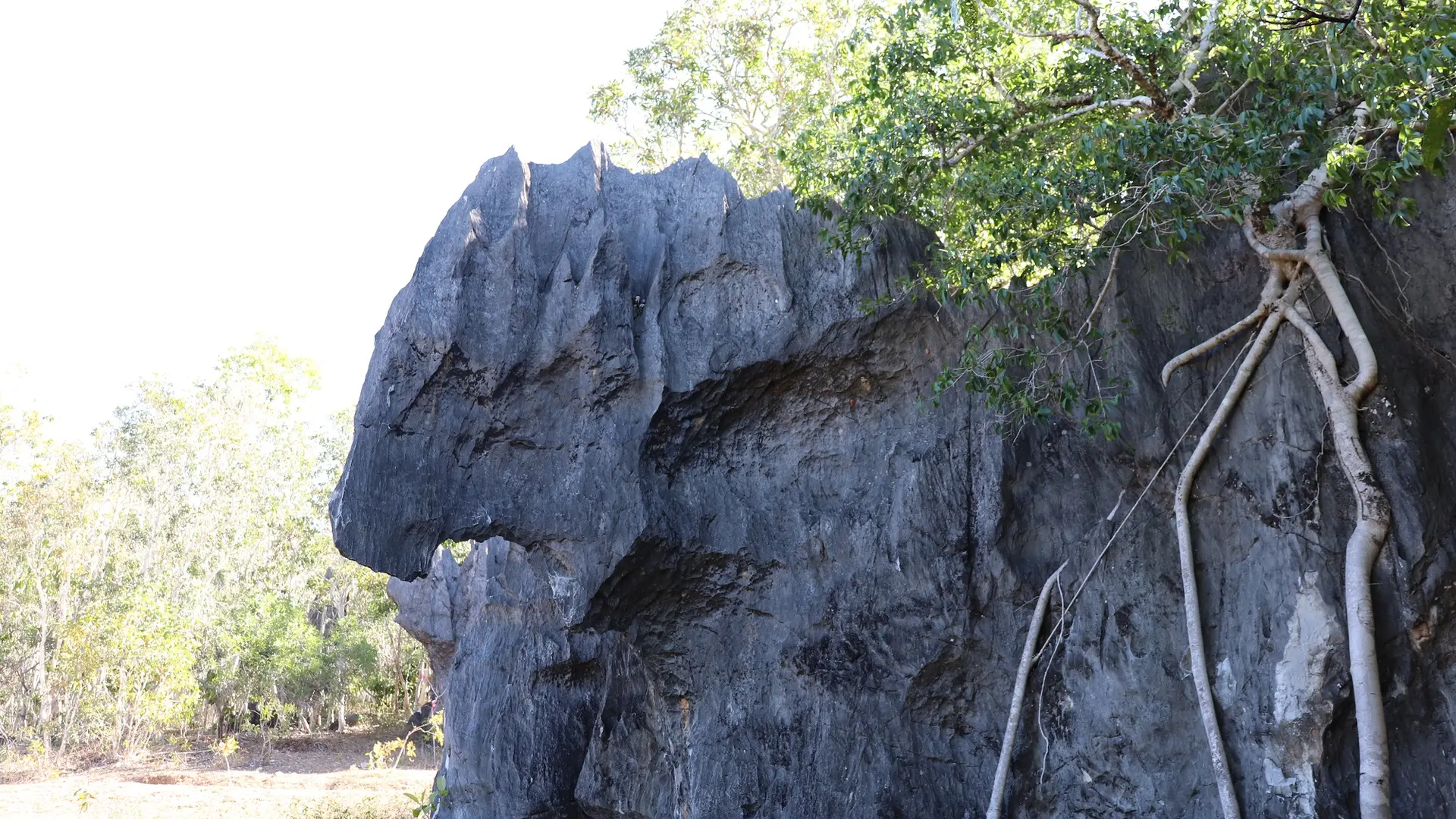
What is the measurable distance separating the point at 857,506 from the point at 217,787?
11703 mm

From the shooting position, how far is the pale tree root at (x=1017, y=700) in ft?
19.9

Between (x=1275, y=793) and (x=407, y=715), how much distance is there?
21533mm

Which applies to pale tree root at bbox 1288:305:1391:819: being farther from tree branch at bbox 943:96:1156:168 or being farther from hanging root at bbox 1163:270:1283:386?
tree branch at bbox 943:96:1156:168

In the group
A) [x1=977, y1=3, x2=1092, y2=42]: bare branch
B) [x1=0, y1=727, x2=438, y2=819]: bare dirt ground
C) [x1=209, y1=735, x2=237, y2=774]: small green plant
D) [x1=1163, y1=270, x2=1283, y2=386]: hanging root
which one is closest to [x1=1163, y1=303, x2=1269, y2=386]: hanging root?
[x1=1163, y1=270, x2=1283, y2=386]: hanging root

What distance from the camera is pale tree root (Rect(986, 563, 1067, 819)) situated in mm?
6078

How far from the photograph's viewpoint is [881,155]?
644 cm

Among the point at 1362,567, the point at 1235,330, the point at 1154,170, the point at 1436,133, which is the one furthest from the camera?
the point at 1235,330

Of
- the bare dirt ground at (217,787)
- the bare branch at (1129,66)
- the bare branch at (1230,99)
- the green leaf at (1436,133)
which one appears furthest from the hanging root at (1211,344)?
the bare dirt ground at (217,787)

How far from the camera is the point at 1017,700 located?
6.16 metres

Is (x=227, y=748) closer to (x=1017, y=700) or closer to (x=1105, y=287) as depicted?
(x=1017, y=700)

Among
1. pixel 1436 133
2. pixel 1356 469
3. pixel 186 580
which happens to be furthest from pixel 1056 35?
pixel 186 580

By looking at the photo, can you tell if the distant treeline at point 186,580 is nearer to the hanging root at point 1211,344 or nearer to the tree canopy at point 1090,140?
the tree canopy at point 1090,140

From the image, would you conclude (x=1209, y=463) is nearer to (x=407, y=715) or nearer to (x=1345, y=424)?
(x=1345, y=424)

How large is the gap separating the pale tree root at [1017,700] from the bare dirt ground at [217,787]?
7.80 m
